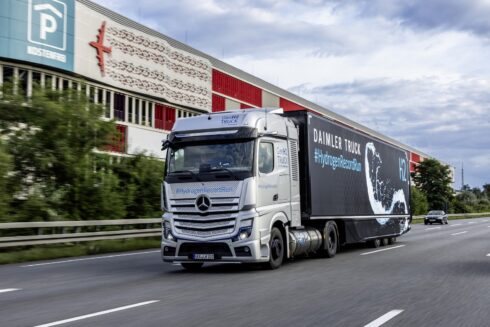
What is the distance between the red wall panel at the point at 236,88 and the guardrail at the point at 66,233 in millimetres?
38675

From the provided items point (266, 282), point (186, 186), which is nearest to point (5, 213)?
point (186, 186)

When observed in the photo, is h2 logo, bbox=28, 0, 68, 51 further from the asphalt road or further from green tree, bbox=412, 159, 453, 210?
green tree, bbox=412, 159, 453, 210

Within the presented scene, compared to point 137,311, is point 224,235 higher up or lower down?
higher up

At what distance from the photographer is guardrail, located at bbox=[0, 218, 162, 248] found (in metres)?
17.3

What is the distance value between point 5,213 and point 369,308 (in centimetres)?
1306

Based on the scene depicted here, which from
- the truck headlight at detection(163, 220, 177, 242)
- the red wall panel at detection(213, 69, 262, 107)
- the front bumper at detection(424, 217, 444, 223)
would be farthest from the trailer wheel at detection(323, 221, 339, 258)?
the red wall panel at detection(213, 69, 262, 107)

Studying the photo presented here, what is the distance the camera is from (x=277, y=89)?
248 feet

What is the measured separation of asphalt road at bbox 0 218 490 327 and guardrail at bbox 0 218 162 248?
2334mm

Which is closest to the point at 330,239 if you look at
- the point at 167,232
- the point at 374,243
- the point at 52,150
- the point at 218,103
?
the point at 374,243

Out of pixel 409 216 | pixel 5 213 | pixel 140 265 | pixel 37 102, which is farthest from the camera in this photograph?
pixel 409 216

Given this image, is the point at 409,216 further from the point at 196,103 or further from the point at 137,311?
the point at 196,103

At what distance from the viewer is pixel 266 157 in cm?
1311

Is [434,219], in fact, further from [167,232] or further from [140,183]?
[167,232]

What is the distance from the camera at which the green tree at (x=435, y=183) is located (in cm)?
11338
